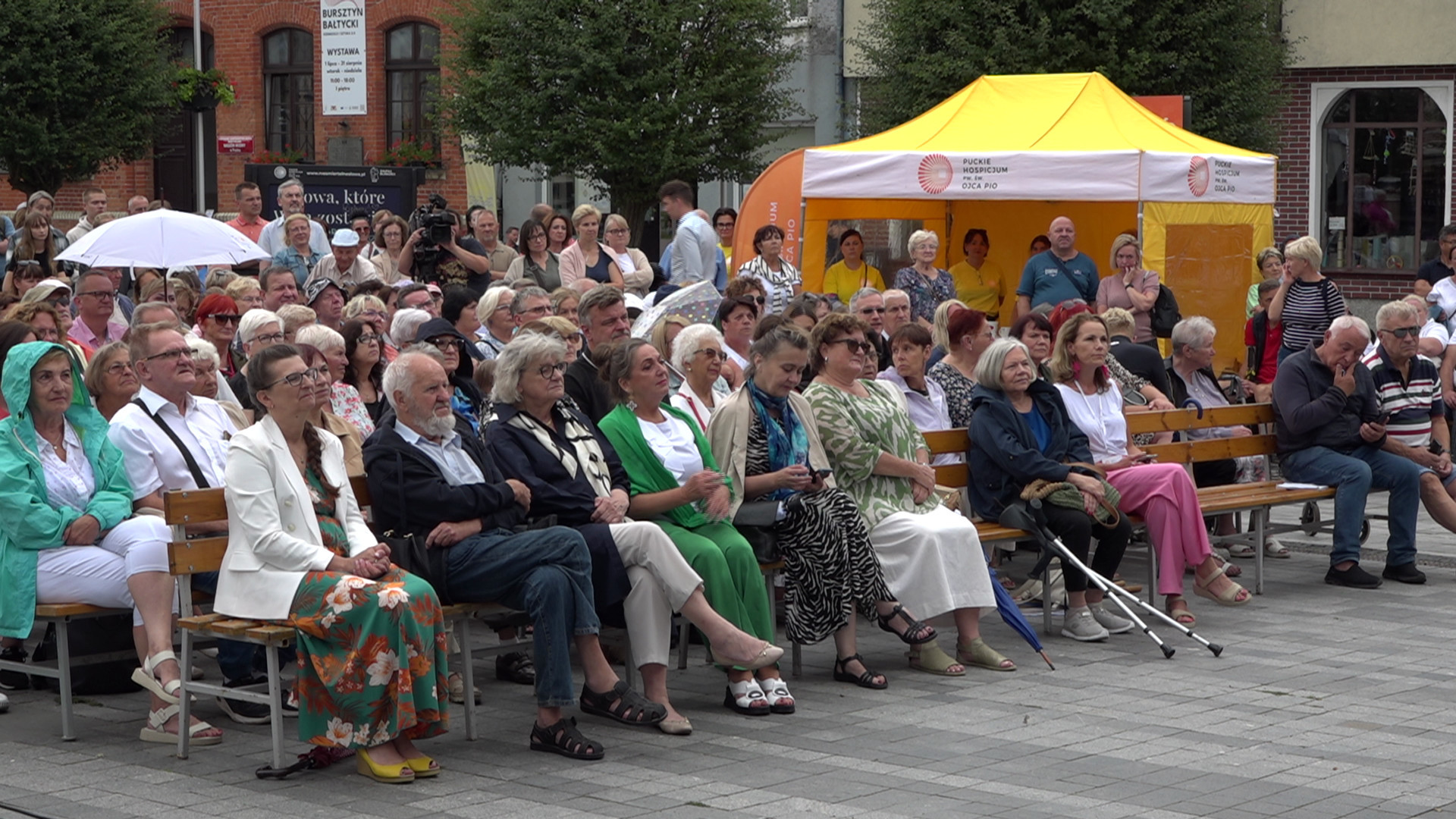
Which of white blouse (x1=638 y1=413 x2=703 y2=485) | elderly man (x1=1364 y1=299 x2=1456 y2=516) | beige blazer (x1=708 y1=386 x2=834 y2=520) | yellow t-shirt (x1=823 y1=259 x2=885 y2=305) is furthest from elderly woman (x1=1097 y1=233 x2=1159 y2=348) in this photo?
white blouse (x1=638 y1=413 x2=703 y2=485)

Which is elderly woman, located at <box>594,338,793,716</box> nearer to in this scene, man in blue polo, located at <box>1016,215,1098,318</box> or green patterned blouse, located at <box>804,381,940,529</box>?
green patterned blouse, located at <box>804,381,940,529</box>

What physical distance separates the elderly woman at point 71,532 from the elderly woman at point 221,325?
2343 mm

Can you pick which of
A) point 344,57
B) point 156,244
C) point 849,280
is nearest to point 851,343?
point 156,244

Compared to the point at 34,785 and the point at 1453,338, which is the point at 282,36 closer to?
the point at 1453,338

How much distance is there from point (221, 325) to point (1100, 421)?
4.63 meters

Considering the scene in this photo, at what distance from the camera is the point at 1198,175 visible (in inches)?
615

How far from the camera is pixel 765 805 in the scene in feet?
20.6

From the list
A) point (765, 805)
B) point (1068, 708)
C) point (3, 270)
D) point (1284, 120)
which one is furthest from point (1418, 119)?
point (765, 805)

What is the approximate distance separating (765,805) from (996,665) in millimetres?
2536

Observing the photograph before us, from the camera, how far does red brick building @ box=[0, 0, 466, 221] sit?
104ft

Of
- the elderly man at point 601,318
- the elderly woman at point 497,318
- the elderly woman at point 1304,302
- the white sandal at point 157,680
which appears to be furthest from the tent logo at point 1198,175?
the white sandal at point 157,680

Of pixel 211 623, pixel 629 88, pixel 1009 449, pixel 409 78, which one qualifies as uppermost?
pixel 409 78

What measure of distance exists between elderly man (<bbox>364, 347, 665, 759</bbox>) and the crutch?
2592 mm

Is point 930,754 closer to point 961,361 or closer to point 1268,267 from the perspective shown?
point 961,361
